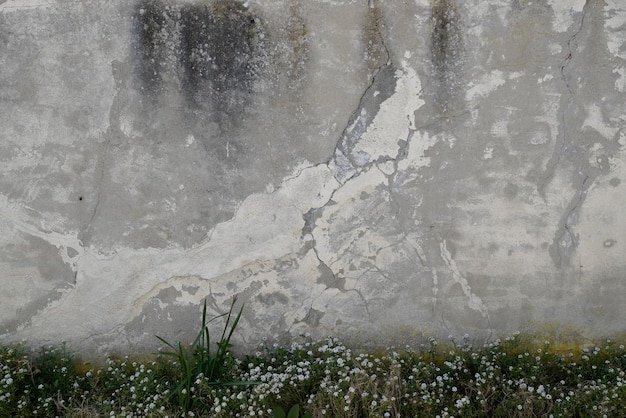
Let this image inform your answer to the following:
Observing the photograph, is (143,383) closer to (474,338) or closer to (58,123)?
(58,123)

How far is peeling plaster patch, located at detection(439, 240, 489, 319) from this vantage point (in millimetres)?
3371

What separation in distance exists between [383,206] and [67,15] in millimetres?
1919

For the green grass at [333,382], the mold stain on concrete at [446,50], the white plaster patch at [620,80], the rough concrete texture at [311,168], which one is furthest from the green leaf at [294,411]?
the white plaster patch at [620,80]

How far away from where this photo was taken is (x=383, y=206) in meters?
3.34

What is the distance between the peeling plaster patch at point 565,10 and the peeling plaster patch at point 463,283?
4.17ft

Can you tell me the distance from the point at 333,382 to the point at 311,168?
110 cm

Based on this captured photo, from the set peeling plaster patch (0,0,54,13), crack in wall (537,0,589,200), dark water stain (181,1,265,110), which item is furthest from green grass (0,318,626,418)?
peeling plaster patch (0,0,54,13)

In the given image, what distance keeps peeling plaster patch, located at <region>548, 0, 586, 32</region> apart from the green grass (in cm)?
165

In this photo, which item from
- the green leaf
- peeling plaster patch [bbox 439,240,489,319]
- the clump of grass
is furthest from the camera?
peeling plaster patch [bbox 439,240,489,319]

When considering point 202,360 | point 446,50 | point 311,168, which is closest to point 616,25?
point 446,50

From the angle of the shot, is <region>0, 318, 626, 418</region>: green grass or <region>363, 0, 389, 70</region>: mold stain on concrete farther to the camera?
<region>363, 0, 389, 70</region>: mold stain on concrete

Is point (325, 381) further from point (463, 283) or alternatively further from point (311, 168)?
point (311, 168)

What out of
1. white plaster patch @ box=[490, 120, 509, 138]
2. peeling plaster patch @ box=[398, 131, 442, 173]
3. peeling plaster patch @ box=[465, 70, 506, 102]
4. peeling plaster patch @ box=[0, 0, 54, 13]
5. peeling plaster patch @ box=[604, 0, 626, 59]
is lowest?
peeling plaster patch @ box=[398, 131, 442, 173]

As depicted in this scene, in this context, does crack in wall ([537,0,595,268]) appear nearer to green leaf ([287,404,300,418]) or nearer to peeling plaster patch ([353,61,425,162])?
peeling plaster patch ([353,61,425,162])
